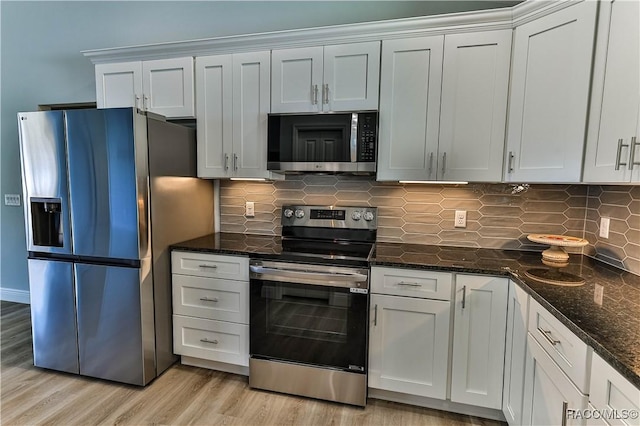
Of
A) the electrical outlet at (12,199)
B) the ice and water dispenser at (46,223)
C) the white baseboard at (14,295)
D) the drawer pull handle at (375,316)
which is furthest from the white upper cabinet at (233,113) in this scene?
the white baseboard at (14,295)

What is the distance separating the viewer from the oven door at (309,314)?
1.91 m

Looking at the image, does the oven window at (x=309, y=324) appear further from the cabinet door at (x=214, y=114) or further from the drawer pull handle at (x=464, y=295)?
the cabinet door at (x=214, y=114)

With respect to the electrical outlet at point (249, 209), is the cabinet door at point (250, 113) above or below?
above

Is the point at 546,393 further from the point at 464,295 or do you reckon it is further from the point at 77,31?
the point at 77,31

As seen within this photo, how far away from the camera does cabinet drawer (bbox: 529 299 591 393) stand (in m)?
1.00

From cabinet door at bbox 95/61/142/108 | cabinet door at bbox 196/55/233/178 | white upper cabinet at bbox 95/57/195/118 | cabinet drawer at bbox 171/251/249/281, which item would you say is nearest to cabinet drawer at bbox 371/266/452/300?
cabinet drawer at bbox 171/251/249/281

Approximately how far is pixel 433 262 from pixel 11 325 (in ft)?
12.5

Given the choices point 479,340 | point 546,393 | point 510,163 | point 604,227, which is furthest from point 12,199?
point 604,227

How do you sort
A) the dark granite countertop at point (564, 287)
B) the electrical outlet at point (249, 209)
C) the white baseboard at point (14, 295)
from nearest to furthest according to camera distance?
the dark granite countertop at point (564, 287), the electrical outlet at point (249, 209), the white baseboard at point (14, 295)

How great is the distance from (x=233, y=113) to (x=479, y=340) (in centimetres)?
218

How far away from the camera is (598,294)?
1334 millimetres

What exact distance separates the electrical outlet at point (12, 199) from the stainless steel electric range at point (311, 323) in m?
3.09

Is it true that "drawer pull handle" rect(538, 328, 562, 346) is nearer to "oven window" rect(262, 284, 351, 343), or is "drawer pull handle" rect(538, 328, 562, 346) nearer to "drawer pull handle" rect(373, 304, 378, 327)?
"drawer pull handle" rect(373, 304, 378, 327)

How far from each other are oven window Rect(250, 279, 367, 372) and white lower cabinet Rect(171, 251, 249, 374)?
→ 12cm
